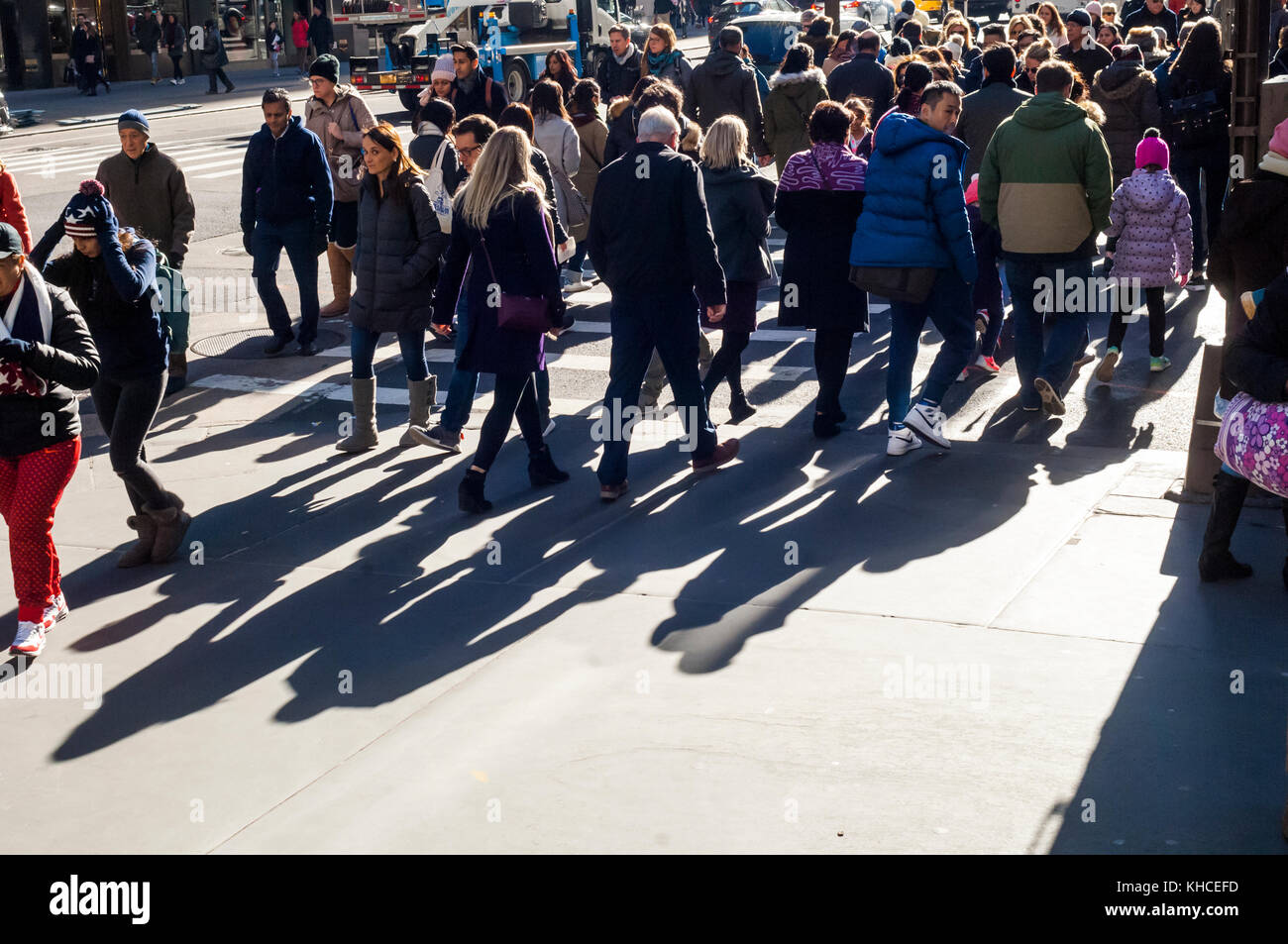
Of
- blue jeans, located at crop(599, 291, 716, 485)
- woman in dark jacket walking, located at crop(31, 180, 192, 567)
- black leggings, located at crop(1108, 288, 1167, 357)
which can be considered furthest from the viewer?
black leggings, located at crop(1108, 288, 1167, 357)

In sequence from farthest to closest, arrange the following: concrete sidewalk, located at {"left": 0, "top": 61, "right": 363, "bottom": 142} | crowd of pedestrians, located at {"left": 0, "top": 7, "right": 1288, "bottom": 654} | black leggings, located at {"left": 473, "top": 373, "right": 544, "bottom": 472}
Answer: concrete sidewalk, located at {"left": 0, "top": 61, "right": 363, "bottom": 142}
black leggings, located at {"left": 473, "top": 373, "right": 544, "bottom": 472}
crowd of pedestrians, located at {"left": 0, "top": 7, "right": 1288, "bottom": 654}

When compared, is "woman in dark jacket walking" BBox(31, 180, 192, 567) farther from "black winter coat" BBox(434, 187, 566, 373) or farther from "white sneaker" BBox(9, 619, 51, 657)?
"black winter coat" BBox(434, 187, 566, 373)

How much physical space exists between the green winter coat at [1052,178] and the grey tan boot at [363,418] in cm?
383

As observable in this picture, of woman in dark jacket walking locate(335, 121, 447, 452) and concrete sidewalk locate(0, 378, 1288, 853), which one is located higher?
woman in dark jacket walking locate(335, 121, 447, 452)

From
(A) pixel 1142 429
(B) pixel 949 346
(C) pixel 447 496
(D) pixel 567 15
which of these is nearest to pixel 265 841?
(C) pixel 447 496

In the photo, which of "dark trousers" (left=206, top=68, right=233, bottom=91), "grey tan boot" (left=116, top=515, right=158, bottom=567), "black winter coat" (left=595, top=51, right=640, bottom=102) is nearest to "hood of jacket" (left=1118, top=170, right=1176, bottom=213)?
"grey tan boot" (left=116, top=515, right=158, bottom=567)

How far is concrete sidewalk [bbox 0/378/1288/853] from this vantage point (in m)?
4.72

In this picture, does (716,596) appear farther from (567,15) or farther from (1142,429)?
(567,15)

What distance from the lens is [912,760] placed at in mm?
5000

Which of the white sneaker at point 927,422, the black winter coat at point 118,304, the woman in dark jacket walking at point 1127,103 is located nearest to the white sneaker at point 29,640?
the black winter coat at point 118,304

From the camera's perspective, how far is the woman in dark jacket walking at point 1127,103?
467 inches

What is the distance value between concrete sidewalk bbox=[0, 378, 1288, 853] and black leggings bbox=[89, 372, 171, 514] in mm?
382

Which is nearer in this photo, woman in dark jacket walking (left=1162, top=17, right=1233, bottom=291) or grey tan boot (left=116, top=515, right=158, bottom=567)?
grey tan boot (left=116, top=515, right=158, bottom=567)

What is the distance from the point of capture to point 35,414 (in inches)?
246
